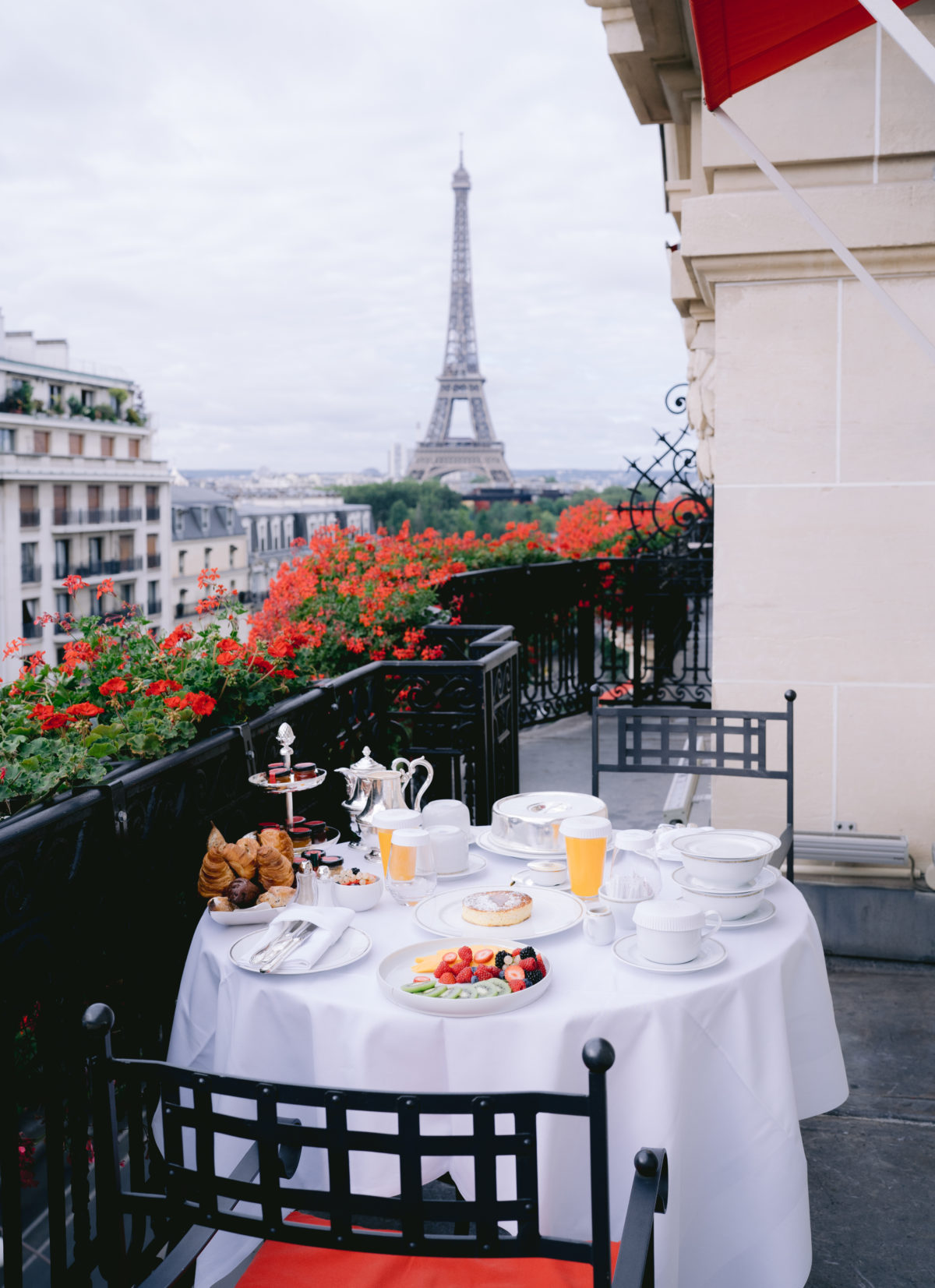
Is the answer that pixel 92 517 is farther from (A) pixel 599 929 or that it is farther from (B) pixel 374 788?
(A) pixel 599 929

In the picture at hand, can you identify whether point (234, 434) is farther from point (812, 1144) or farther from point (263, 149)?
point (812, 1144)

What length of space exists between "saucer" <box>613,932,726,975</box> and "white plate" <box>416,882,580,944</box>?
0.13 metres

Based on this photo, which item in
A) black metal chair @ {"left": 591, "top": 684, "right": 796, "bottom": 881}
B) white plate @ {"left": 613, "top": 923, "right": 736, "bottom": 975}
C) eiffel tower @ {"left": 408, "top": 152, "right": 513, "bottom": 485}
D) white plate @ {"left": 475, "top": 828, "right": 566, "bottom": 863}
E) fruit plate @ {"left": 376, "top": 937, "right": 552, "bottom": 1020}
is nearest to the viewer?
fruit plate @ {"left": 376, "top": 937, "right": 552, "bottom": 1020}

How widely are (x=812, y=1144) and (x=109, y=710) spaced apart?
2282 mm

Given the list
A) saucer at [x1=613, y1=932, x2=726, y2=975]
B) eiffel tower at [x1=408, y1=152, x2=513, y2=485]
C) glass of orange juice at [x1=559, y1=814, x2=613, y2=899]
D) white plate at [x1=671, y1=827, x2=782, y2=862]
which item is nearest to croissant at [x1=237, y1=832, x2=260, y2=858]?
glass of orange juice at [x1=559, y1=814, x2=613, y2=899]

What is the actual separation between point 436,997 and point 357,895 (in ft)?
1.56

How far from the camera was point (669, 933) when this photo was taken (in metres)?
1.73

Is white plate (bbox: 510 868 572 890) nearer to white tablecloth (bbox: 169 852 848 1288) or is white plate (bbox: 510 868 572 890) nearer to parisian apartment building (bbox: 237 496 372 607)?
white tablecloth (bbox: 169 852 848 1288)

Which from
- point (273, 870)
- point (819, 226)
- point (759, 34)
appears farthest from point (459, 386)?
point (273, 870)

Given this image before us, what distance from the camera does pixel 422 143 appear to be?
59344 millimetres

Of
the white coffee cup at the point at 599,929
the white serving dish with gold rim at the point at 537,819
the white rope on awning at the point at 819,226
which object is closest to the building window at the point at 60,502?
the white rope on awning at the point at 819,226

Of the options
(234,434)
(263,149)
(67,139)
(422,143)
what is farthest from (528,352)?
(67,139)

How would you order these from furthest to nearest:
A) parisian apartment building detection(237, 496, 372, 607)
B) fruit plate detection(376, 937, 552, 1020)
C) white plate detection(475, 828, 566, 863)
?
1. parisian apartment building detection(237, 496, 372, 607)
2. white plate detection(475, 828, 566, 863)
3. fruit plate detection(376, 937, 552, 1020)

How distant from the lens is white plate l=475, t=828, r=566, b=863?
233cm
